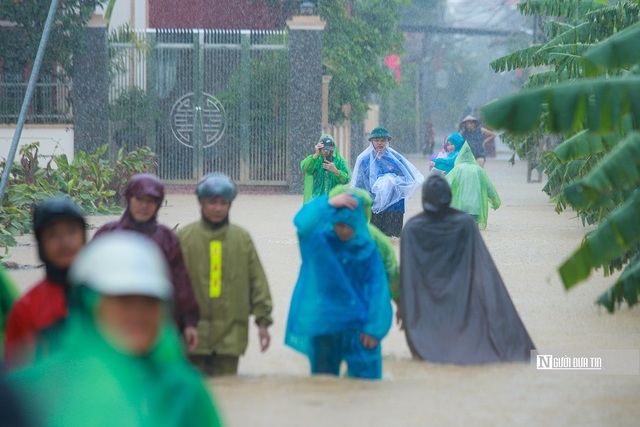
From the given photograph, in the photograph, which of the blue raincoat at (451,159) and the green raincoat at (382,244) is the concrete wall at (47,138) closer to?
the blue raincoat at (451,159)

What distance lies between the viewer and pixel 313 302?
7535mm

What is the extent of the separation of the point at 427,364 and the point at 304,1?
1948 cm

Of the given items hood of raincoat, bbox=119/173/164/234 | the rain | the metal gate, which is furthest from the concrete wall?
hood of raincoat, bbox=119/173/164/234

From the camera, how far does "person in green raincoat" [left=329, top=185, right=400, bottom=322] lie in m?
7.76

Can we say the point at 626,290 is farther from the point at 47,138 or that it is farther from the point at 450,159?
the point at 47,138

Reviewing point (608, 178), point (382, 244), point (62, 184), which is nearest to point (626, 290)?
point (608, 178)

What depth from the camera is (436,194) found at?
8586 millimetres

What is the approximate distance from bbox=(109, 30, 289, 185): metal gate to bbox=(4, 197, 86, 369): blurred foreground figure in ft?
70.5

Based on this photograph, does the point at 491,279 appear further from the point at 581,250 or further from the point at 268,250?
the point at 268,250

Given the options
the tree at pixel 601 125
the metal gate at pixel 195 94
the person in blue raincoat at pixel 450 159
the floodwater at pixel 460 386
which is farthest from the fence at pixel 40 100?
the tree at pixel 601 125

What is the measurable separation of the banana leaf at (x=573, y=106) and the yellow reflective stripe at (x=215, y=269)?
1.81m

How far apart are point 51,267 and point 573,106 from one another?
2835mm

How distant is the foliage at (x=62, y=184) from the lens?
643 inches

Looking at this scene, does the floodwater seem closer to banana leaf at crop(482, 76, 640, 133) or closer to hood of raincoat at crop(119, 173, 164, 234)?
hood of raincoat at crop(119, 173, 164, 234)
